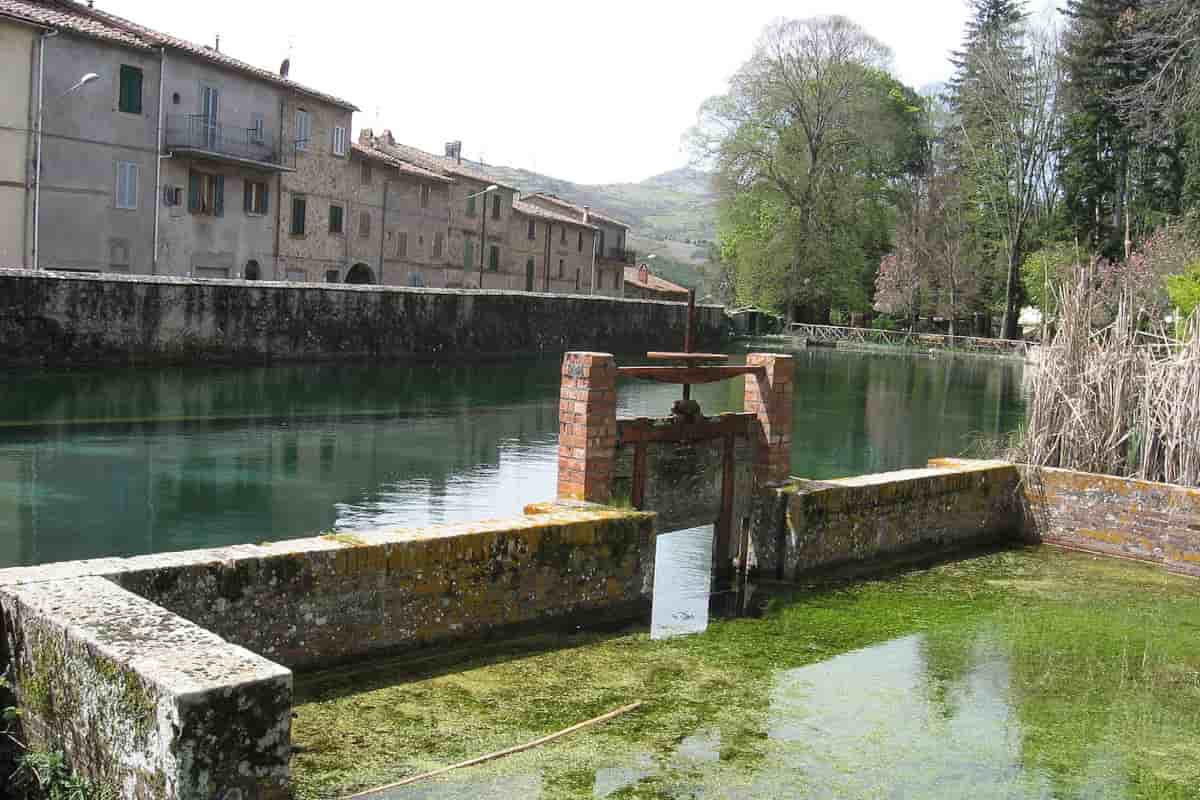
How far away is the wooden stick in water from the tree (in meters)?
50.5

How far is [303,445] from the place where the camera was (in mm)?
18953

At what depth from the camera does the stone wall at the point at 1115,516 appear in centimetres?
1116

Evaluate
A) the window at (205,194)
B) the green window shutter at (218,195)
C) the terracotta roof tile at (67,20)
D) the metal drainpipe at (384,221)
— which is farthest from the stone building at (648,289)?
the terracotta roof tile at (67,20)

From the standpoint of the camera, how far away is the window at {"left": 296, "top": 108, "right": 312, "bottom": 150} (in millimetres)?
42812

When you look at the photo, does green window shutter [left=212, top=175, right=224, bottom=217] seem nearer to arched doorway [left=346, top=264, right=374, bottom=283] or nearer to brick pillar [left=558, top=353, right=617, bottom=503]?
arched doorway [left=346, top=264, right=374, bottom=283]

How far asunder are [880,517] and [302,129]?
36349 millimetres

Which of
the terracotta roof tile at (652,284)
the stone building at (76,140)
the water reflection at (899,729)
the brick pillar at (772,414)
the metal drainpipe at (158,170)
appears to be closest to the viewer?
the water reflection at (899,729)

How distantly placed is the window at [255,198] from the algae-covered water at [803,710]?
34409 millimetres

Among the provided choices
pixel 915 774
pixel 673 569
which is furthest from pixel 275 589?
pixel 673 569

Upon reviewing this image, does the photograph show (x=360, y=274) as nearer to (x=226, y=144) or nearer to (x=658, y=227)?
(x=226, y=144)

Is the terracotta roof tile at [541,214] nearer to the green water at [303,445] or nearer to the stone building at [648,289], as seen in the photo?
the stone building at [648,289]

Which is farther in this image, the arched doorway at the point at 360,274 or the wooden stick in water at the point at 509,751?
the arched doorway at the point at 360,274

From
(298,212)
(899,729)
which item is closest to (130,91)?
(298,212)

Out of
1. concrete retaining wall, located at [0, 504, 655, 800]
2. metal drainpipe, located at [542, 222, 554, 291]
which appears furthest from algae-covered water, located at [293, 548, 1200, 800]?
metal drainpipe, located at [542, 222, 554, 291]
